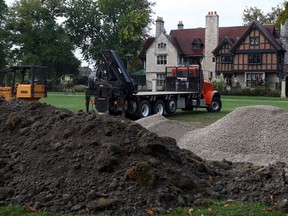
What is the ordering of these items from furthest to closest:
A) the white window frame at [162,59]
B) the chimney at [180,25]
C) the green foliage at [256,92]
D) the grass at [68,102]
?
the chimney at [180,25]
the white window frame at [162,59]
the green foliage at [256,92]
the grass at [68,102]

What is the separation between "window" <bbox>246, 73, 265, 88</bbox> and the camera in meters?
58.8

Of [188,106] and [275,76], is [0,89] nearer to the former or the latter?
[188,106]

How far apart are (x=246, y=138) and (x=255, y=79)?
167 ft

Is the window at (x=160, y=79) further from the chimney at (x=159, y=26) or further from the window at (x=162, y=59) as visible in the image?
the chimney at (x=159, y=26)

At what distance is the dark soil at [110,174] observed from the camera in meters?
5.68

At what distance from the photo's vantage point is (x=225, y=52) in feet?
206

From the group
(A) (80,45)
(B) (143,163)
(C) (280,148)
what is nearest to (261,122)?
(C) (280,148)

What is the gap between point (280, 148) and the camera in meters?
10.2

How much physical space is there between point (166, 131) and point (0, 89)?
1320 cm

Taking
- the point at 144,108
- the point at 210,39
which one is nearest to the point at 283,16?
the point at 144,108

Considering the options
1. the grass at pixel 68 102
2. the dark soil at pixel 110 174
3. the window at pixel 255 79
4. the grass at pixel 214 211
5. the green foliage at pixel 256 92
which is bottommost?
the grass at pixel 214 211

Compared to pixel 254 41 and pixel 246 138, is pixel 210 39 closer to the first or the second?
pixel 254 41

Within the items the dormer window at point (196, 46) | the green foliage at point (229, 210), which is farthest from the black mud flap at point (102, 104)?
the dormer window at point (196, 46)

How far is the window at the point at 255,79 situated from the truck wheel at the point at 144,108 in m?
40.6
